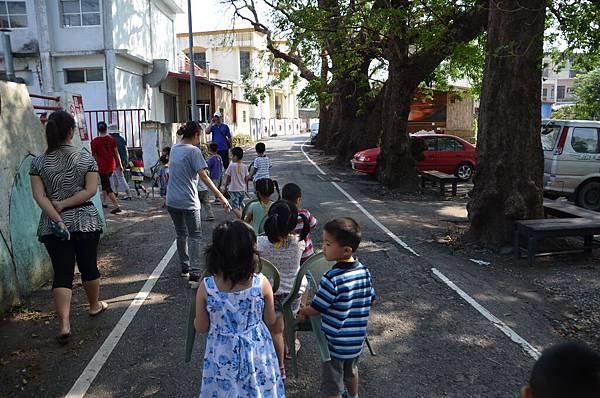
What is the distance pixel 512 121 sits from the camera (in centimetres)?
790

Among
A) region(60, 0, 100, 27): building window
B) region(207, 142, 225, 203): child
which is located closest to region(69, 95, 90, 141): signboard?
region(207, 142, 225, 203): child

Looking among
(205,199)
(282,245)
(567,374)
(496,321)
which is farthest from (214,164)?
(567,374)

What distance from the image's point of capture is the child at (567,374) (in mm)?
1488

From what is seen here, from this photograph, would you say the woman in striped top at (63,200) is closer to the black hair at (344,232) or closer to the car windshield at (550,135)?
the black hair at (344,232)

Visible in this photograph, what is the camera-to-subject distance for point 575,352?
61.0 inches

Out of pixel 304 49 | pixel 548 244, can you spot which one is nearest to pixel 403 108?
pixel 304 49

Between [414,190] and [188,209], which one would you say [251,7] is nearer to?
[414,190]

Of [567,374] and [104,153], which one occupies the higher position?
[104,153]

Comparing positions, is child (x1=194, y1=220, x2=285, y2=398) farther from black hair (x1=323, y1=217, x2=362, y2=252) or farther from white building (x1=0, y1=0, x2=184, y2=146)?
white building (x1=0, y1=0, x2=184, y2=146)

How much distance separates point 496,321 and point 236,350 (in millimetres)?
3487

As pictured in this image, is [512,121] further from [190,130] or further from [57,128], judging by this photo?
[57,128]

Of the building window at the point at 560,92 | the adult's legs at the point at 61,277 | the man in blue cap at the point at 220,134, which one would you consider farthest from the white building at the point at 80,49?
the building window at the point at 560,92

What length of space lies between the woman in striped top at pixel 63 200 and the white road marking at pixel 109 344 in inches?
15.5

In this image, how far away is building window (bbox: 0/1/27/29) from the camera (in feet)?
61.5
